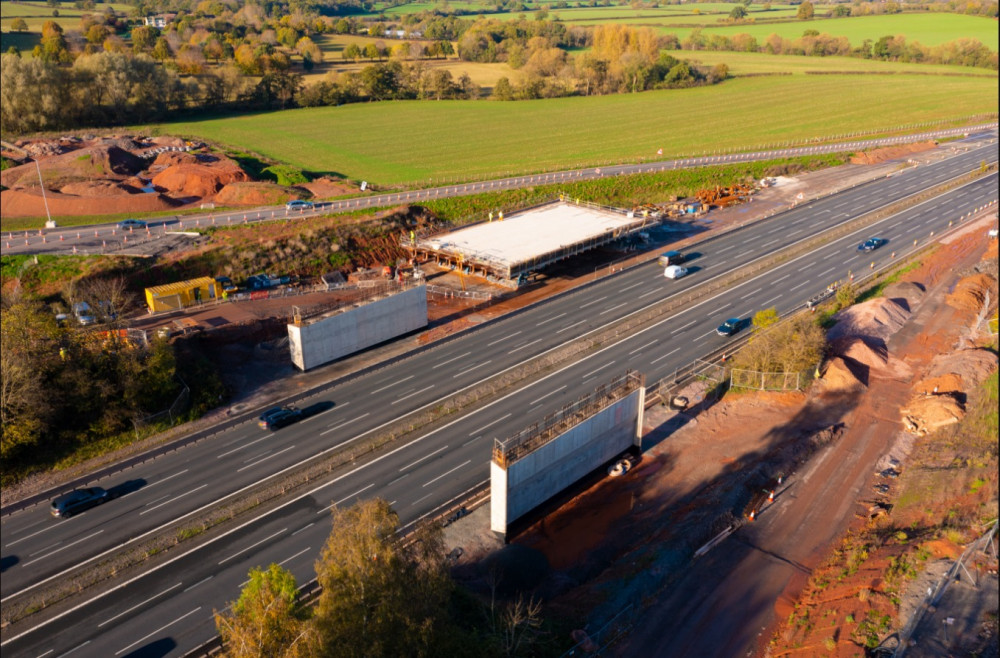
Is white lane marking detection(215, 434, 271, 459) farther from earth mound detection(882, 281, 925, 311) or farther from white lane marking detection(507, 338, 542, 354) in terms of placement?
earth mound detection(882, 281, 925, 311)

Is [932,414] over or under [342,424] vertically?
over

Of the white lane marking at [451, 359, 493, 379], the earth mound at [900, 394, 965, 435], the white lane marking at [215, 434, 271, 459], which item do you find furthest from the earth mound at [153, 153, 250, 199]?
the earth mound at [900, 394, 965, 435]

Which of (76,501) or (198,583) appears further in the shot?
(76,501)

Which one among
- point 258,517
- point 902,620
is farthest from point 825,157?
point 258,517

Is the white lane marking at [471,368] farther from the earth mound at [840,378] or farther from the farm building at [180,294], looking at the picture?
the earth mound at [840,378]

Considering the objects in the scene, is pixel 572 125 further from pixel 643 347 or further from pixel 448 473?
pixel 448 473

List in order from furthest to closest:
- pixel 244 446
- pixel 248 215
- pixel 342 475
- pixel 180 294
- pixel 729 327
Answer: pixel 248 215
pixel 180 294
pixel 729 327
pixel 244 446
pixel 342 475

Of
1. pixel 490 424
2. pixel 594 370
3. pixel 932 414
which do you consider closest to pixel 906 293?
pixel 932 414

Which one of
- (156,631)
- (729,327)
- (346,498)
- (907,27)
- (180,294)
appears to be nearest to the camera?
(156,631)
